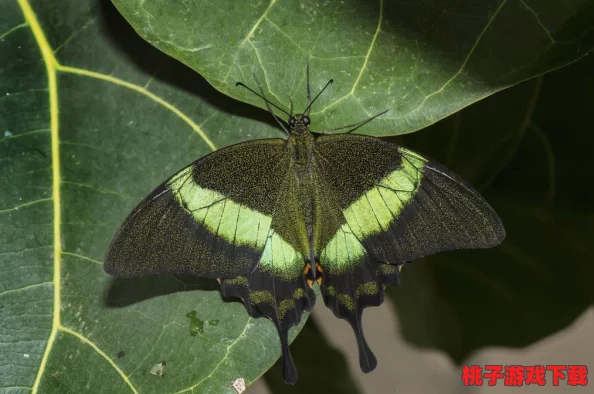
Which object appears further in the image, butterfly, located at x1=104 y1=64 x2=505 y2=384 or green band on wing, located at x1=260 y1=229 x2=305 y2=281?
green band on wing, located at x1=260 y1=229 x2=305 y2=281

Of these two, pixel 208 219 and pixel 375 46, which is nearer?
pixel 375 46

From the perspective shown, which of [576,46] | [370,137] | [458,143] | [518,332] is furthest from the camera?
[518,332]

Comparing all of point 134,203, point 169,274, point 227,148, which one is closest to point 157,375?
point 169,274

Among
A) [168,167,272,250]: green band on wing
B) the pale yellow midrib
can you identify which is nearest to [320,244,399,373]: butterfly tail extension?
[168,167,272,250]: green band on wing

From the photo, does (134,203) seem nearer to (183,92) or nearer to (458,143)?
(183,92)

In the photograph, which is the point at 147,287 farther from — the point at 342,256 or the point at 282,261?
the point at 342,256

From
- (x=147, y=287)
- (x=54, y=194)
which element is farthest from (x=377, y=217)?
(x=54, y=194)

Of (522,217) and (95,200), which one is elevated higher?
(522,217)

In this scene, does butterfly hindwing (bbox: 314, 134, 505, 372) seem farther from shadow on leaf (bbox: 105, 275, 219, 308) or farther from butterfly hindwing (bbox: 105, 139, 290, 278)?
shadow on leaf (bbox: 105, 275, 219, 308)
